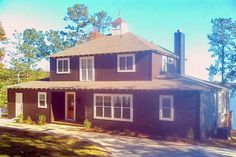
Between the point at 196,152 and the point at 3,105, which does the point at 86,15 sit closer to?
the point at 3,105

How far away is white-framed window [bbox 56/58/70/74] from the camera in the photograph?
26700mm

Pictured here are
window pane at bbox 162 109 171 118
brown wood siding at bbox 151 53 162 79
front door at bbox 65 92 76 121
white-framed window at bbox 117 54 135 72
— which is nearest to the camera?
window pane at bbox 162 109 171 118

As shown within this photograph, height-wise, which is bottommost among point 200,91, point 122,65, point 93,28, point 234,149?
point 234,149

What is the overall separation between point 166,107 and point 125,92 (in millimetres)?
3317

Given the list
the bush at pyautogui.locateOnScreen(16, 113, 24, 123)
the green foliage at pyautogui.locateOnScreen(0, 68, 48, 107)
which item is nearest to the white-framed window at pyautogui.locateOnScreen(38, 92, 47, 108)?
the bush at pyautogui.locateOnScreen(16, 113, 24, 123)

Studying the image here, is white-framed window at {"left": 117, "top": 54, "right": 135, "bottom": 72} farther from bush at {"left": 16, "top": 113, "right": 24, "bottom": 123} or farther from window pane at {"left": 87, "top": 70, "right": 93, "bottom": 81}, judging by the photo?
bush at {"left": 16, "top": 113, "right": 24, "bottom": 123}

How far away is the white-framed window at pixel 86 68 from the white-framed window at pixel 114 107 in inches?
125

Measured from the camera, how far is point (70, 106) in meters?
25.8

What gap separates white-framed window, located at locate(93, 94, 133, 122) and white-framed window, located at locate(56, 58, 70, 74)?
536 centimetres

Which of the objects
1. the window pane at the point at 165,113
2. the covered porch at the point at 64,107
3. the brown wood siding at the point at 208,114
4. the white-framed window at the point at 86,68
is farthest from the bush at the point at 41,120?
the brown wood siding at the point at 208,114

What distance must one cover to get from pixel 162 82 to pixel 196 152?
739 cm

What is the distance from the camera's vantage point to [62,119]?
85.4ft

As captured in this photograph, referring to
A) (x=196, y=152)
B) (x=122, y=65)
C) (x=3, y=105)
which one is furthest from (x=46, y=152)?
(x=3, y=105)

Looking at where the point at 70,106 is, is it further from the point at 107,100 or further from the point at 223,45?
the point at 223,45
